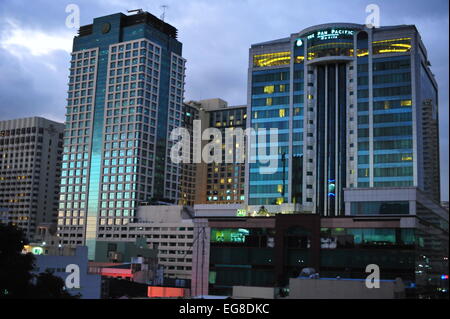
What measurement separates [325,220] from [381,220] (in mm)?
9359

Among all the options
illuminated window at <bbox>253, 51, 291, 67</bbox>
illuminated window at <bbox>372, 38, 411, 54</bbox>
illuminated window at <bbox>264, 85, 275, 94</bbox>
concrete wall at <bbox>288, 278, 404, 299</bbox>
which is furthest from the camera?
illuminated window at <bbox>253, 51, 291, 67</bbox>

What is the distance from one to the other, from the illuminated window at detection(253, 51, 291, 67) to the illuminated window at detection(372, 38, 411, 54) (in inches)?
1017

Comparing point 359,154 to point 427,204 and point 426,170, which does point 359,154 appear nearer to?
point 426,170

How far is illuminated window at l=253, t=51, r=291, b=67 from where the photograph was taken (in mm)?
165000

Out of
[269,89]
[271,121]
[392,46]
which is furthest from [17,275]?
[392,46]

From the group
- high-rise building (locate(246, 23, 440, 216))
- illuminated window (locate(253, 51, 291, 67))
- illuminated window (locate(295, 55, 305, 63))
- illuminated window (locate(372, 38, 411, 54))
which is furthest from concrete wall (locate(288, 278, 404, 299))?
illuminated window (locate(253, 51, 291, 67))

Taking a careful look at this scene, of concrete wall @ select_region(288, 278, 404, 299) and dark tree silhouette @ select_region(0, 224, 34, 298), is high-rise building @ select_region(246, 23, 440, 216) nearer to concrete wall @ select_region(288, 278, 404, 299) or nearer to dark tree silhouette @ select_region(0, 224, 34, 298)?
concrete wall @ select_region(288, 278, 404, 299)

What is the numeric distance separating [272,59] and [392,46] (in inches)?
1394

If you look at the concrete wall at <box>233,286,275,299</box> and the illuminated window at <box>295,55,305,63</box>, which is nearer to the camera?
the concrete wall at <box>233,286,275,299</box>

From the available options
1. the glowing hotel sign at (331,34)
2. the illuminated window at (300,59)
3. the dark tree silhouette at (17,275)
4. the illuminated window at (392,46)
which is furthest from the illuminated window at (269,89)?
the dark tree silhouette at (17,275)

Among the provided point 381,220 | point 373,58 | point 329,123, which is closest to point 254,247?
point 381,220

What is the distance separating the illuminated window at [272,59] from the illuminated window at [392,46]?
25.8 meters

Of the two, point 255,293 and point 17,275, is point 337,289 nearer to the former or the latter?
point 255,293

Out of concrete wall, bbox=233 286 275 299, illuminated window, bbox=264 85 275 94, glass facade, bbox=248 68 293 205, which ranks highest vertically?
illuminated window, bbox=264 85 275 94
